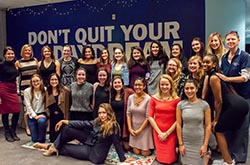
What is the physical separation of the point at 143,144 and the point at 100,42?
3.50 m

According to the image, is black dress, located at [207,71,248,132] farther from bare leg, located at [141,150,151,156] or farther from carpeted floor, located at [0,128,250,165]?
bare leg, located at [141,150,151,156]

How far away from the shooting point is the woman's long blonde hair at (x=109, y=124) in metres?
3.36

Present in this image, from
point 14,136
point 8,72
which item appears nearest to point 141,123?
point 14,136

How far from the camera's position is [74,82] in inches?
157

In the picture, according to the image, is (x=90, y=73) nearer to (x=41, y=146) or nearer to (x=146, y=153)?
(x=41, y=146)

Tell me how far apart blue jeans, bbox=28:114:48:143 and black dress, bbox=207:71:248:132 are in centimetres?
227

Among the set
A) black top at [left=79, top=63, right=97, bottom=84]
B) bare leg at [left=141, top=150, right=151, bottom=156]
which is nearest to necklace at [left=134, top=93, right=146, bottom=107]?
bare leg at [left=141, top=150, right=151, bottom=156]

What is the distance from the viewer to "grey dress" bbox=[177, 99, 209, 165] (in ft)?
10.2

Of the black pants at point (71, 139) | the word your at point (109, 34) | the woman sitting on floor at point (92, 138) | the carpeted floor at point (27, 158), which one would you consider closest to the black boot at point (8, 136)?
the carpeted floor at point (27, 158)

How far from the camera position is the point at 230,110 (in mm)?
3035

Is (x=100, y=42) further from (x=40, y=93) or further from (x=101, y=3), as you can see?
(x=40, y=93)

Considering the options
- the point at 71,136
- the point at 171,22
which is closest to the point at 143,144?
the point at 71,136

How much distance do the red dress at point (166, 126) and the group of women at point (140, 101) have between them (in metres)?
0.01

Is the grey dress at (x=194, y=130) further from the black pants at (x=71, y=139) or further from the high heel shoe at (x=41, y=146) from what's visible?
the high heel shoe at (x=41, y=146)
